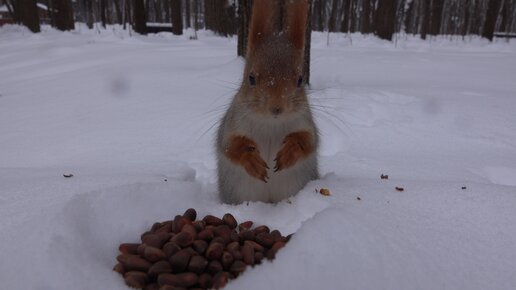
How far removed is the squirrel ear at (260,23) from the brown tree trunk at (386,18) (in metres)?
9.40

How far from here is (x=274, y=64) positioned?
172 centimetres

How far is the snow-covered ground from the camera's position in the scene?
45.6 inches

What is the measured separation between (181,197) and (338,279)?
89 cm

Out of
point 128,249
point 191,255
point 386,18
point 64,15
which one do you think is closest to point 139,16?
point 64,15

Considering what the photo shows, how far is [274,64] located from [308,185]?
2.14 ft

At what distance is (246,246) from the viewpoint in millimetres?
1331

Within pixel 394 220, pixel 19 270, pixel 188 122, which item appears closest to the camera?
pixel 19 270

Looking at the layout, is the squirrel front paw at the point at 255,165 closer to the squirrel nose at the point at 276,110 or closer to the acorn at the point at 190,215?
the squirrel nose at the point at 276,110

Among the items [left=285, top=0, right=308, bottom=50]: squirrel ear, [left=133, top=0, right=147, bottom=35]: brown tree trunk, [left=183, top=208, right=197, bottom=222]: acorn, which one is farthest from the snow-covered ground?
[left=133, top=0, right=147, bottom=35]: brown tree trunk

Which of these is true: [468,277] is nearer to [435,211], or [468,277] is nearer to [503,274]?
[503,274]

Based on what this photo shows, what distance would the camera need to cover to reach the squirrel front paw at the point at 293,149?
1.76 m

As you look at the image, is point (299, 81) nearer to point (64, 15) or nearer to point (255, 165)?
point (255, 165)

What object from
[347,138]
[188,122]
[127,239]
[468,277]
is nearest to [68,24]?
[188,122]

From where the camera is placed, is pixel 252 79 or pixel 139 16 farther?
pixel 139 16
